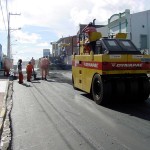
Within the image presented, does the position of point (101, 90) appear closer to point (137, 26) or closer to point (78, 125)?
point (78, 125)

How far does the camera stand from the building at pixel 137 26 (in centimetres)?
3997

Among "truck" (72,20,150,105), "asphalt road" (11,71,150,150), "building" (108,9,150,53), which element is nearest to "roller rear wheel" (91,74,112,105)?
"truck" (72,20,150,105)

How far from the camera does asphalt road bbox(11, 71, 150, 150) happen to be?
269 inches

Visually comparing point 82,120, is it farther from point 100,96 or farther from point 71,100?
point 71,100

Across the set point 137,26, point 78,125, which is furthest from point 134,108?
point 137,26

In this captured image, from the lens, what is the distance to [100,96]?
1145cm

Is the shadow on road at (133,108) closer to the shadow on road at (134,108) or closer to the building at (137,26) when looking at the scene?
the shadow on road at (134,108)

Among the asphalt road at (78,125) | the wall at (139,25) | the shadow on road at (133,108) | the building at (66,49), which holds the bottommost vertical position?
the asphalt road at (78,125)

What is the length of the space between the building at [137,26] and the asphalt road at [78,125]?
28782 mm

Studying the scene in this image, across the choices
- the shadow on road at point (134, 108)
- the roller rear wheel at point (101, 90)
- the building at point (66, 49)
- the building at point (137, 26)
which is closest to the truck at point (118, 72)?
the roller rear wheel at point (101, 90)

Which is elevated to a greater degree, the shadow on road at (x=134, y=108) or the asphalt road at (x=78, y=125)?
the shadow on road at (x=134, y=108)

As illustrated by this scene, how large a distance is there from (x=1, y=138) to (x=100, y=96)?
15.5 ft

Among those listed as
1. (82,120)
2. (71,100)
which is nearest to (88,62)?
(71,100)

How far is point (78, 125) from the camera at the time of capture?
8.41 m
